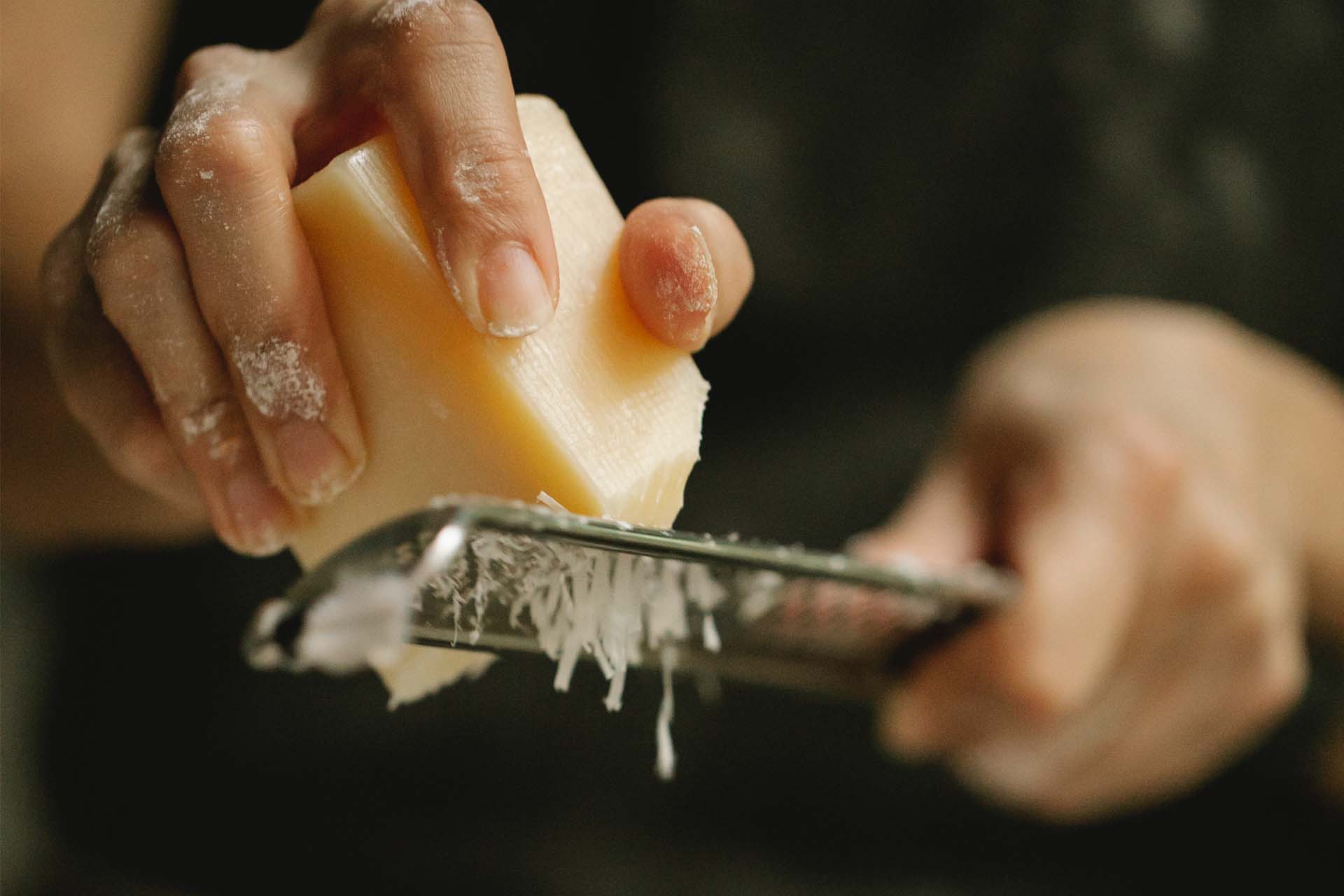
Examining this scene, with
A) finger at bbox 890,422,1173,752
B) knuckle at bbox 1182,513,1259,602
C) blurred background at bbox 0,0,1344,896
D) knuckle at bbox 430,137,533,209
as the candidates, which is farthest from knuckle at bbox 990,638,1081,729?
knuckle at bbox 430,137,533,209

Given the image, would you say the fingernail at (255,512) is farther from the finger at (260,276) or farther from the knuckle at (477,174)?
the knuckle at (477,174)

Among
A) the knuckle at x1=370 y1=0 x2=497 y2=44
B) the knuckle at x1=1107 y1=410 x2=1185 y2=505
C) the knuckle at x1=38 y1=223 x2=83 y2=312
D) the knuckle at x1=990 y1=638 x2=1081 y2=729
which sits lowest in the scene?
the knuckle at x1=990 y1=638 x2=1081 y2=729

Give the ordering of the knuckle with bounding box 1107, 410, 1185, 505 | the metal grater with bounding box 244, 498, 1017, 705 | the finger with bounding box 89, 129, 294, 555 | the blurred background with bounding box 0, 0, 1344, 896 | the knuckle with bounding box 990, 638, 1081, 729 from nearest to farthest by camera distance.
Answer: the metal grater with bounding box 244, 498, 1017, 705, the finger with bounding box 89, 129, 294, 555, the knuckle with bounding box 990, 638, 1081, 729, the knuckle with bounding box 1107, 410, 1185, 505, the blurred background with bounding box 0, 0, 1344, 896

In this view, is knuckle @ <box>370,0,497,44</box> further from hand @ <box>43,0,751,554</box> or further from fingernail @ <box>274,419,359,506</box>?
fingernail @ <box>274,419,359,506</box>

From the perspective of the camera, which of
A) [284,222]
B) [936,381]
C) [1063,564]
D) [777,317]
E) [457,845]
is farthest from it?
[936,381]

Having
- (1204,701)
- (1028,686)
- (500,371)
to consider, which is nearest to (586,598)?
(500,371)

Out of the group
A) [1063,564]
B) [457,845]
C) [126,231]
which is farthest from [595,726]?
[126,231]

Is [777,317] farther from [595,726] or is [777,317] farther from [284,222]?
[284,222]
